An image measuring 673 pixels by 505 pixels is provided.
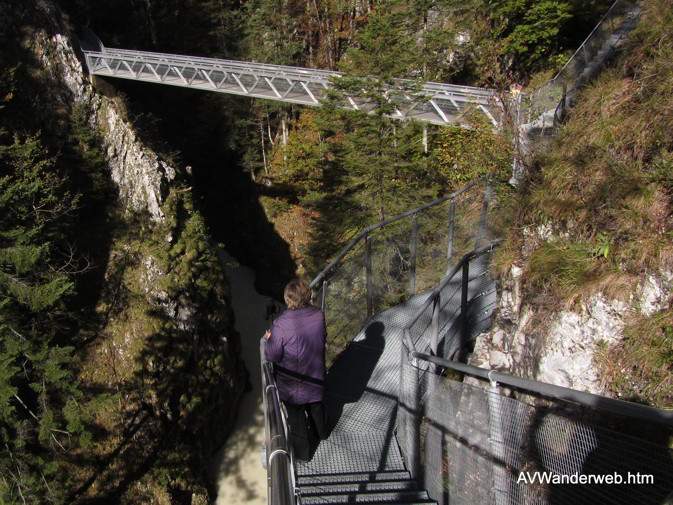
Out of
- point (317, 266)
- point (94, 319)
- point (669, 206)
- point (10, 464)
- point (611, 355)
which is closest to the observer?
point (611, 355)

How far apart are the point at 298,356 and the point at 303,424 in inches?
21.6

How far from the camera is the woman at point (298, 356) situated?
3.05 meters

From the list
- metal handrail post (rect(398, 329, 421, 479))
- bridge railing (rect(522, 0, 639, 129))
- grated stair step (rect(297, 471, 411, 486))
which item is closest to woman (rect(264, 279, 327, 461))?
grated stair step (rect(297, 471, 411, 486))

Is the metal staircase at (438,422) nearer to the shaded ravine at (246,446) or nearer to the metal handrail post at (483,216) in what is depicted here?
the metal handrail post at (483,216)

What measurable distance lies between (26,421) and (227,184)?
17909 mm

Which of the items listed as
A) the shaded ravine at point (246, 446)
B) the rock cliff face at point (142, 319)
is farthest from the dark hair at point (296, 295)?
the shaded ravine at point (246, 446)

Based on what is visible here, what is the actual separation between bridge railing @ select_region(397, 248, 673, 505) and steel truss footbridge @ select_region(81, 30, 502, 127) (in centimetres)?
668

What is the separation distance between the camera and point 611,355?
3.19 m

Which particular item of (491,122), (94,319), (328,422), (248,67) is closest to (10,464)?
(94,319)

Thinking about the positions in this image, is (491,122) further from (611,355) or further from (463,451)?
(463,451)

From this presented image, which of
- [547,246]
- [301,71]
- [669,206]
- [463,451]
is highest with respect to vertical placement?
[301,71]

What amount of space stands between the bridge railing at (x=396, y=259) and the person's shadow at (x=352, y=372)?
345mm

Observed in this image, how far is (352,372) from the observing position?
169 inches

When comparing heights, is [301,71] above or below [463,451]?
above
